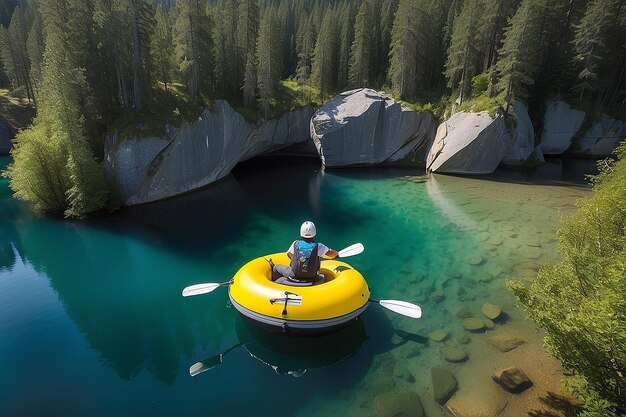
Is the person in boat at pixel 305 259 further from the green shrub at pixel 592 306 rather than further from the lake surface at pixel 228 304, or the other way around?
the green shrub at pixel 592 306

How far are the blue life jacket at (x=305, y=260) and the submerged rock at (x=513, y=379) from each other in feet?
16.8

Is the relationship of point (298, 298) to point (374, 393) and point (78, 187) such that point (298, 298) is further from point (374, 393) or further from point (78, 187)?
point (78, 187)

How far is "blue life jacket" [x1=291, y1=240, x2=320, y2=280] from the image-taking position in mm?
8945

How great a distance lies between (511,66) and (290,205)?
22.5 m

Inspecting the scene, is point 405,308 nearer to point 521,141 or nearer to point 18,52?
point 521,141

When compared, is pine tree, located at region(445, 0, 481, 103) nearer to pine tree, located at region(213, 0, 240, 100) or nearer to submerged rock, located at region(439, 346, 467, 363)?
pine tree, located at region(213, 0, 240, 100)

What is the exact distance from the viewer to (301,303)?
8.12 m

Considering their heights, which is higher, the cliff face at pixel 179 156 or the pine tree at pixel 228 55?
the pine tree at pixel 228 55

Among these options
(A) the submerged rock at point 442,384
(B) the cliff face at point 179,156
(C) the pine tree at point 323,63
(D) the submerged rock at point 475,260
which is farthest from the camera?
(C) the pine tree at point 323,63

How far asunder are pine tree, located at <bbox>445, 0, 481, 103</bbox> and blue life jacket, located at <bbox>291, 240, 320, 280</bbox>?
2999cm

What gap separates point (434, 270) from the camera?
42.8ft

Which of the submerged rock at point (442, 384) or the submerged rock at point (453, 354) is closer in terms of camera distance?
the submerged rock at point (442, 384)

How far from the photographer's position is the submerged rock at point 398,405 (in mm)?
6793

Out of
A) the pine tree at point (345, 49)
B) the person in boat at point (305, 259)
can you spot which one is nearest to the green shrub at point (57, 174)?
the person in boat at point (305, 259)
